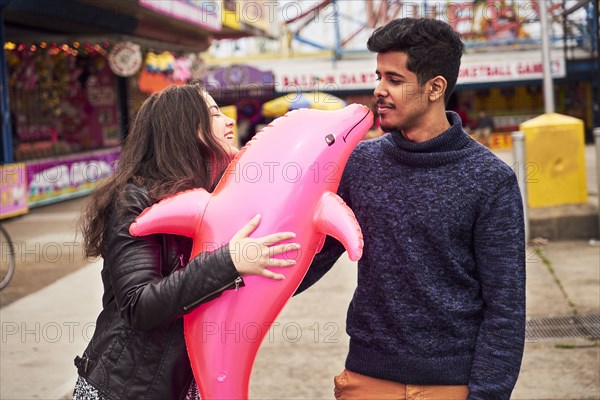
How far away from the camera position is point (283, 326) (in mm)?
5852

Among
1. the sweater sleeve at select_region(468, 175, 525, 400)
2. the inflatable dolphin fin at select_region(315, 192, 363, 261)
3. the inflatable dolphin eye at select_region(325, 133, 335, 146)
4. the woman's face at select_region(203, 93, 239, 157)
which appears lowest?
the sweater sleeve at select_region(468, 175, 525, 400)

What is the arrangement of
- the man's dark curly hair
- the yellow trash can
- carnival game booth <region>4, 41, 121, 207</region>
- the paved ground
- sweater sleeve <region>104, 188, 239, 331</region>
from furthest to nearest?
1. carnival game booth <region>4, 41, 121, 207</region>
2. the yellow trash can
3. the paved ground
4. the man's dark curly hair
5. sweater sleeve <region>104, 188, 239, 331</region>

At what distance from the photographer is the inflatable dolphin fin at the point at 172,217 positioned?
2023mm

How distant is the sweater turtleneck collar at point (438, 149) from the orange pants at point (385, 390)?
584 mm

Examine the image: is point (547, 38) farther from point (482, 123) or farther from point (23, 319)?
point (482, 123)

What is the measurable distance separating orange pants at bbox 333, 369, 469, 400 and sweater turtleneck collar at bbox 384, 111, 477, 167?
58cm

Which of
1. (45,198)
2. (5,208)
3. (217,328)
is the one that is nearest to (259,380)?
(217,328)

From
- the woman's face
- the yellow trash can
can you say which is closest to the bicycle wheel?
the yellow trash can

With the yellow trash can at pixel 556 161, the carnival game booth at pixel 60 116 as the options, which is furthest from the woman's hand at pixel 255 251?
the carnival game booth at pixel 60 116

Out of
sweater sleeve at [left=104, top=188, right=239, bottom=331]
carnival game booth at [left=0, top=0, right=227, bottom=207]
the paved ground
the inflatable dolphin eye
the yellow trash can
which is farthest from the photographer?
carnival game booth at [left=0, top=0, right=227, bottom=207]

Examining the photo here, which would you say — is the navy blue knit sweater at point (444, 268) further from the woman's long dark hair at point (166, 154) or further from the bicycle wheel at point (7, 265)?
the bicycle wheel at point (7, 265)

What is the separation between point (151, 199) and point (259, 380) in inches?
109

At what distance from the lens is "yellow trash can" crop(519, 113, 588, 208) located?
852 cm

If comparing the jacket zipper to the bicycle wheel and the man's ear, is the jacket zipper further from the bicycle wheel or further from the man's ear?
the bicycle wheel
